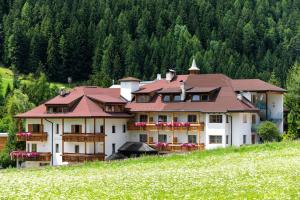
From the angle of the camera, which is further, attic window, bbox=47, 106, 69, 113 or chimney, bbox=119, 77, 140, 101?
chimney, bbox=119, 77, 140, 101

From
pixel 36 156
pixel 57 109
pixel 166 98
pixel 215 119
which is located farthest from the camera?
pixel 166 98

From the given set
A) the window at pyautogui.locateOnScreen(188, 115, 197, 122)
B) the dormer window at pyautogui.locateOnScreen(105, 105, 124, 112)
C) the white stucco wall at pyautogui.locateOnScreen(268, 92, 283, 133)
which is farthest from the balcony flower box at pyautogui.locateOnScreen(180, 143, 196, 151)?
the white stucco wall at pyautogui.locateOnScreen(268, 92, 283, 133)

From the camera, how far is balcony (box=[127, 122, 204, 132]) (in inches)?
3103

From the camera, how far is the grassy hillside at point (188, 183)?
91.2 feet

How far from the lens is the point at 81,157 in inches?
3059

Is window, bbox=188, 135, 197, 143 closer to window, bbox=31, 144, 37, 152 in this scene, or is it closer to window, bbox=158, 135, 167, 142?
window, bbox=158, 135, 167, 142

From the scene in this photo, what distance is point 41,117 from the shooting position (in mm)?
82250

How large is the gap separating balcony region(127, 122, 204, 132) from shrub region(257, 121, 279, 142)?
7.06m

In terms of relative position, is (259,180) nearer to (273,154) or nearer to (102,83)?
(273,154)

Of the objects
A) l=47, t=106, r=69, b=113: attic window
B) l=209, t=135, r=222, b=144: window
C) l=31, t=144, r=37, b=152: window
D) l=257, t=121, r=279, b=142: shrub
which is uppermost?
l=47, t=106, r=69, b=113: attic window

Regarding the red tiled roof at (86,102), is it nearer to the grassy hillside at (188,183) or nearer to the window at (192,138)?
the window at (192,138)

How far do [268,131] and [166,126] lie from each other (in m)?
12.4

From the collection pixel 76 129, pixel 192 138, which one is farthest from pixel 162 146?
pixel 76 129

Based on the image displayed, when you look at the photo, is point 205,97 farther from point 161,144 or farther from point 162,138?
point 161,144
